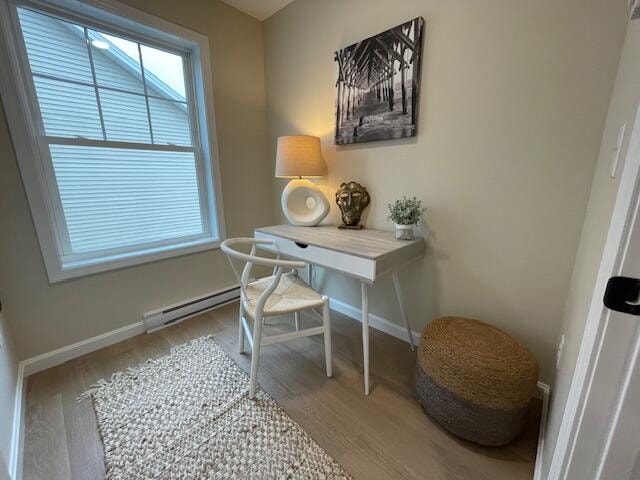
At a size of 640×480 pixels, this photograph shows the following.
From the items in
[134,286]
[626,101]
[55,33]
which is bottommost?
[134,286]

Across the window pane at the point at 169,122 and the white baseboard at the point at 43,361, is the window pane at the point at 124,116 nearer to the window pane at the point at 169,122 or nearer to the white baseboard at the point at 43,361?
the window pane at the point at 169,122

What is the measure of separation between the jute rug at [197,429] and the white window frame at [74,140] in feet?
2.64

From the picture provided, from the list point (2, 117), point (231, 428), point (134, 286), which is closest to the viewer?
point (231, 428)

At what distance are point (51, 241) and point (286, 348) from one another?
155 centimetres

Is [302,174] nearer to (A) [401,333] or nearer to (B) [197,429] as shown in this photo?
(A) [401,333]

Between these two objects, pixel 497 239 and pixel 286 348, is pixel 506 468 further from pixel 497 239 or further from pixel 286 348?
pixel 286 348

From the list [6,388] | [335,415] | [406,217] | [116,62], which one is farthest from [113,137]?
[335,415]

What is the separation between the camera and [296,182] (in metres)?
1.97

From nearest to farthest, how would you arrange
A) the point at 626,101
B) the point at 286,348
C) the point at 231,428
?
the point at 626,101 < the point at 231,428 < the point at 286,348

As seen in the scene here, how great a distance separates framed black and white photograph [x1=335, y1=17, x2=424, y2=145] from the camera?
1.47 m

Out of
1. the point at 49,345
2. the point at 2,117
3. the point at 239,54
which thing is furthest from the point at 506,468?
the point at 239,54

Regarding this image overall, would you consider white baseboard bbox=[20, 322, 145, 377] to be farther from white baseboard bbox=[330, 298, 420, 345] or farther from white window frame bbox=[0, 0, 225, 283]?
white baseboard bbox=[330, 298, 420, 345]

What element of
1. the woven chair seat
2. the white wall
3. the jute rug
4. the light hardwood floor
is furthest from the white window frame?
the woven chair seat

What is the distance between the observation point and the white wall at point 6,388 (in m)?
0.98
